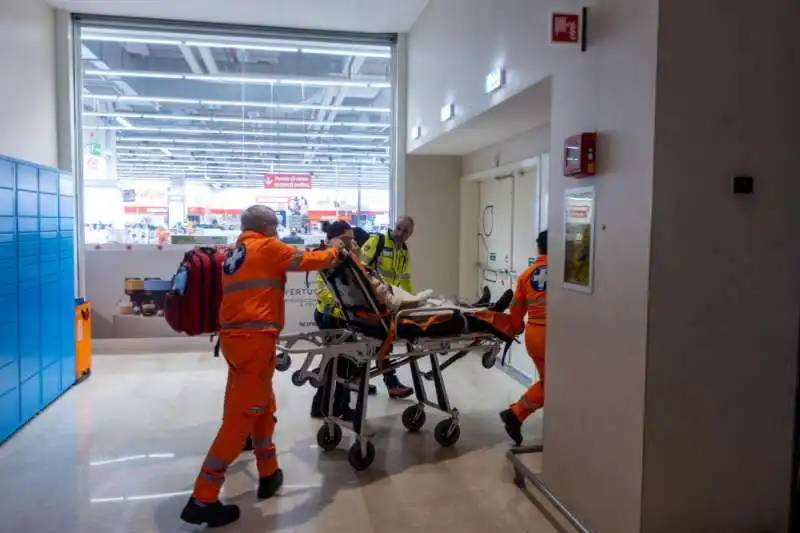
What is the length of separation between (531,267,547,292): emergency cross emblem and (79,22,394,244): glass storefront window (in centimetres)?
387

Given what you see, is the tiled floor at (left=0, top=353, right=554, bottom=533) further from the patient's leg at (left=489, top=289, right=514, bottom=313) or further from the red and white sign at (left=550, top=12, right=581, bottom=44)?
the red and white sign at (left=550, top=12, right=581, bottom=44)

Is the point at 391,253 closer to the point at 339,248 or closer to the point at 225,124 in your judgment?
the point at 339,248

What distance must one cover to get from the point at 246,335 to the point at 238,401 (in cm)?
32

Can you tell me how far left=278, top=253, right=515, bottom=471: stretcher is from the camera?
366cm

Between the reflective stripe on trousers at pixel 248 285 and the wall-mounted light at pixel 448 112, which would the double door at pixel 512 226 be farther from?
the reflective stripe on trousers at pixel 248 285

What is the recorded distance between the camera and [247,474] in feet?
12.2

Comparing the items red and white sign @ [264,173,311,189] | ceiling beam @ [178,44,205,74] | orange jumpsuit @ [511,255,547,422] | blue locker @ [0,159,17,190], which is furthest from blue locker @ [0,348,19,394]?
red and white sign @ [264,173,311,189]

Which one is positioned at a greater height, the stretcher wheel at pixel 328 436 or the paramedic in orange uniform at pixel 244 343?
the paramedic in orange uniform at pixel 244 343

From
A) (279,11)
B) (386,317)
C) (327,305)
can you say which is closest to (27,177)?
(327,305)

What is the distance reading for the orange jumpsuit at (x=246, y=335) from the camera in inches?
120

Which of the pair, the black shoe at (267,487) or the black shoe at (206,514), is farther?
the black shoe at (267,487)

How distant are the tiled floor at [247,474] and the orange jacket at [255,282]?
1.00 m

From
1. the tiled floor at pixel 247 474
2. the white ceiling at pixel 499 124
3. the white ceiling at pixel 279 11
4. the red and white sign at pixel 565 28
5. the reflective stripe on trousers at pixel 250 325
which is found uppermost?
the white ceiling at pixel 279 11

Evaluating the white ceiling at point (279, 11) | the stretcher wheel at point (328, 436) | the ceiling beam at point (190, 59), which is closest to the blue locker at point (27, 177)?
the white ceiling at point (279, 11)
